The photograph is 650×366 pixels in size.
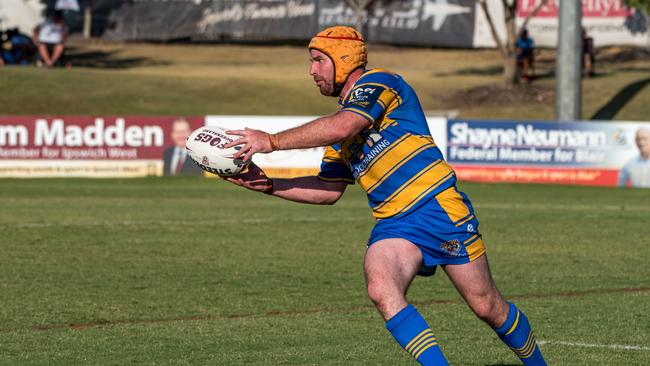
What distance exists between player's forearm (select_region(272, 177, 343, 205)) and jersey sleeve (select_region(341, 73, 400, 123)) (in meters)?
1.06

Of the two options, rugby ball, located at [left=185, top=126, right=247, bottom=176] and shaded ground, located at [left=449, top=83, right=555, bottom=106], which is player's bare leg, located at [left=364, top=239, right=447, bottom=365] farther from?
shaded ground, located at [left=449, top=83, right=555, bottom=106]

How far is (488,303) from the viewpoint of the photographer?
6.79m

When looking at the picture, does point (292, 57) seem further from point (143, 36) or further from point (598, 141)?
point (598, 141)

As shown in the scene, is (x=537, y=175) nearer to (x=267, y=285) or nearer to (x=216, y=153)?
(x=267, y=285)

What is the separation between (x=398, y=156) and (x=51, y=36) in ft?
121

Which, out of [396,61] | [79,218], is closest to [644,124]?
[79,218]

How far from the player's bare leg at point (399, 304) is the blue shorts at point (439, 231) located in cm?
15

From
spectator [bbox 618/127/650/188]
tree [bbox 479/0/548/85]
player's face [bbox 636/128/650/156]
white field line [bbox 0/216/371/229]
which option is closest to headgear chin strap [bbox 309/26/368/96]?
white field line [bbox 0/216/371/229]

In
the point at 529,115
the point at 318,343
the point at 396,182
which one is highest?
the point at 396,182

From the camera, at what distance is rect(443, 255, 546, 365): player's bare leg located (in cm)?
675

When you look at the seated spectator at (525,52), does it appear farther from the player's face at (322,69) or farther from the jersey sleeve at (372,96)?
the jersey sleeve at (372,96)

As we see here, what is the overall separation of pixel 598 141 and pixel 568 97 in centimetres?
616

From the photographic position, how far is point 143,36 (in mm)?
58656

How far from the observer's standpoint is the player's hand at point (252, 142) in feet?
21.1
